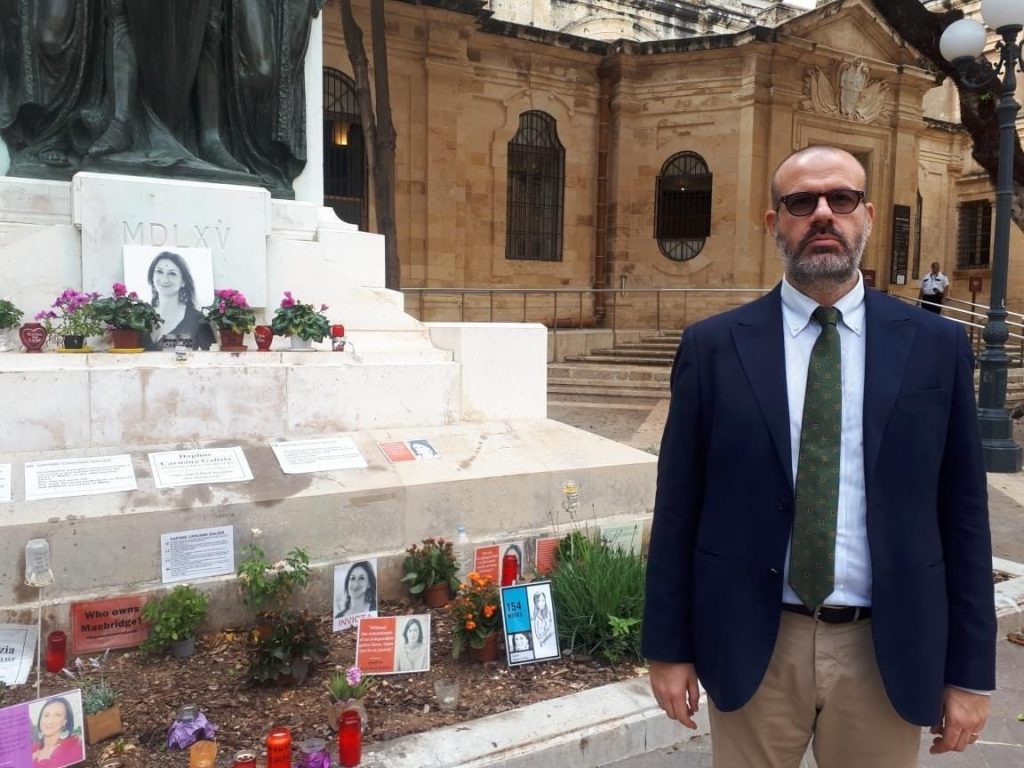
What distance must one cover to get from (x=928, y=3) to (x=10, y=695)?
113 ft

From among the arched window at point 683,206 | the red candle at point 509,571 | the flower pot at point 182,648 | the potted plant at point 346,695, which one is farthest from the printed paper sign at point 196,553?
the arched window at point 683,206

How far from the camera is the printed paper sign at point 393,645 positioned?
3.46 m

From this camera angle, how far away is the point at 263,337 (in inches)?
190

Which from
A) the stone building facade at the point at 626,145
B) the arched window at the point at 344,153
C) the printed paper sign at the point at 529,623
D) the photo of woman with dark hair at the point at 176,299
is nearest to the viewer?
the printed paper sign at the point at 529,623

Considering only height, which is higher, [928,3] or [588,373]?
[928,3]

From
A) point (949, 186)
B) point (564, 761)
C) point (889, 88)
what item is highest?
point (889, 88)

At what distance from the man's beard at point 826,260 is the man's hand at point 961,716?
1023 millimetres

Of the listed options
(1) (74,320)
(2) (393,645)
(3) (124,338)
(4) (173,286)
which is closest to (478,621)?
(2) (393,645)

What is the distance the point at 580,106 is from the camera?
62.6ft

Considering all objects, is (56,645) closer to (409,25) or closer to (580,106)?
(409,25)

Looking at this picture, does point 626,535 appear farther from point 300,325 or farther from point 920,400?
point 920,400

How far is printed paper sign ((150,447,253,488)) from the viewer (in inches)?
156

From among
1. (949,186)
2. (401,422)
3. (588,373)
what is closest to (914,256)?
(949,186)

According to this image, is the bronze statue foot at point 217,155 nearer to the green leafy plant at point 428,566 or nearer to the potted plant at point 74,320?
the potted plant at point 74,320
